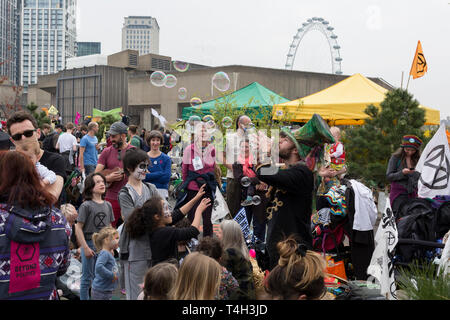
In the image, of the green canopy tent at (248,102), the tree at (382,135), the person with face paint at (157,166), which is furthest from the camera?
the green canopy tent at (248,102)

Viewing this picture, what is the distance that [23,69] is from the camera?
409 ft

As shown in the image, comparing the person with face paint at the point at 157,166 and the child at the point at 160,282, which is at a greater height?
the person with face paint at the point at 157,166

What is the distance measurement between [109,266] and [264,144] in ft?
6.40

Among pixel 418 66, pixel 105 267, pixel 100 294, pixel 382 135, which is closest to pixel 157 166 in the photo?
pixel 105 267

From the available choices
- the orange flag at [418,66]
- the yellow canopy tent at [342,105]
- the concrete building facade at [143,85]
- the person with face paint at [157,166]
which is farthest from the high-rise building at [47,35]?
the person with face paint at [157,166]

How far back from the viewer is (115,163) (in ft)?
19.4

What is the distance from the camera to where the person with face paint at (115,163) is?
18.4ft

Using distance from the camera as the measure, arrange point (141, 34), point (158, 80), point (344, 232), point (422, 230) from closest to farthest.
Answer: point (422, 230)
point (344, 232)
point (158, 80)
point (141, 34)

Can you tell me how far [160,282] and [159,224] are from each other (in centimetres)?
93

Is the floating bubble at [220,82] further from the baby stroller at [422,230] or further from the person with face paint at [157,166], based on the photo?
the baby stroller at [422,230]

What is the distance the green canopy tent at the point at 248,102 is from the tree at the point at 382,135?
4.04m

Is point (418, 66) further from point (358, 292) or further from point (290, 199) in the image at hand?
point (358, 292)

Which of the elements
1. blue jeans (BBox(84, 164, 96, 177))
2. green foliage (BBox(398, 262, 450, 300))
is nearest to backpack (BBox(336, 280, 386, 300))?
green foliage (BBox(398, 262, 450, 300))

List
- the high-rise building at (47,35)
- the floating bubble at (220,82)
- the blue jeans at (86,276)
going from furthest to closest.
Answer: the high-rise building at (47,35) → the floating bubble at (220,82) → the blue jeans at (86,276)
